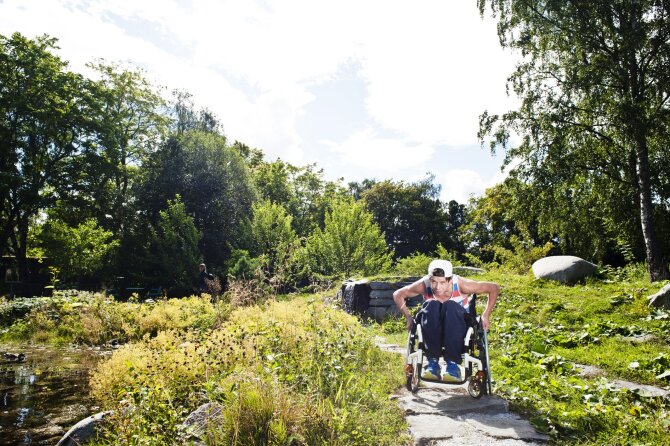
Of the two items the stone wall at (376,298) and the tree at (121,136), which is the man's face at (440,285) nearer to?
the stone wall at (376,298)

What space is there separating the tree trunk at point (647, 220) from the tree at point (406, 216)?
2863 centimetres

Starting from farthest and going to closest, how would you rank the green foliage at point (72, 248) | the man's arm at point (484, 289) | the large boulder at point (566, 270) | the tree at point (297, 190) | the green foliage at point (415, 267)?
the tree at point (297, 190), the green foliage at point (72, 248), the green foliage at point (415, 267), the large boulder at point (566, 270), the man's arm at point (484, 289)

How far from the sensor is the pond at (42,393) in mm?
4883

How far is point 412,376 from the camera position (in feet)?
14.7

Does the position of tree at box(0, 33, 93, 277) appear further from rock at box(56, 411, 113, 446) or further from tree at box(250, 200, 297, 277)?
rock at box(56, 411, 113, 446)

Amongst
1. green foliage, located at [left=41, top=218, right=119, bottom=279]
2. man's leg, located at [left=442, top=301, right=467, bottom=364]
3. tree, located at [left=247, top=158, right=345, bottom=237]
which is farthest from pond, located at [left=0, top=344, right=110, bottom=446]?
tree, located at [left=247, top=158, right=345, bottom=237]

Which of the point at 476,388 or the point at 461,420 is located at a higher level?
the point at 476,388

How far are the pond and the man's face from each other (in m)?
4.08

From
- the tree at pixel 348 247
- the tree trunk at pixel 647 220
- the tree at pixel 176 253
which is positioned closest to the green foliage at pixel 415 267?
the tree at pixel 348 247

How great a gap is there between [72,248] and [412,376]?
1829 cm

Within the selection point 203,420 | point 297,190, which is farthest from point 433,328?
point 297,190

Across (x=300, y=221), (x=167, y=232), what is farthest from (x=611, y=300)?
(x=300, y=221)

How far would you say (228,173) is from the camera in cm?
2620

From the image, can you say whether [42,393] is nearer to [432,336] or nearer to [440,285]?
[432,336]
